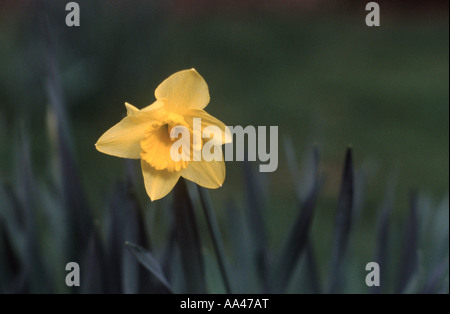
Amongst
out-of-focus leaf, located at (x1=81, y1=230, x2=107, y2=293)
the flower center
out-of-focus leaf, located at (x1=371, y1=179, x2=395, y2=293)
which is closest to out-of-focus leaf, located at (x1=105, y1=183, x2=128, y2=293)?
out-of-focus leaf, located at (x1=81, y1=230, x2=107, y2=293)

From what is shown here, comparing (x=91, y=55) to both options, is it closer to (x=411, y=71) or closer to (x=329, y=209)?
(x=329, y=209)

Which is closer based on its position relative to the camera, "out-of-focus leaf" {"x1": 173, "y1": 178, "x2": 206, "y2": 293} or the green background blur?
"out-of-focus leaf" {"x1": 173, "y1": 178, "x2": 206, "y2": 293}

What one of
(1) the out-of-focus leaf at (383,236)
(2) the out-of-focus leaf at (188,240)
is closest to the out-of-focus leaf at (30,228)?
(2) the out-of-focus leaf at (188,240)

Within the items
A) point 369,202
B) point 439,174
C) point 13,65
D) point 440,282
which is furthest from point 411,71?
point 440,282

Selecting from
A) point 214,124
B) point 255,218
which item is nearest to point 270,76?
point 255,218

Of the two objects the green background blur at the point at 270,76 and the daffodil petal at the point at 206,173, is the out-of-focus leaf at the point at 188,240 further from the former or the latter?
the green background blur at the point at 270,76

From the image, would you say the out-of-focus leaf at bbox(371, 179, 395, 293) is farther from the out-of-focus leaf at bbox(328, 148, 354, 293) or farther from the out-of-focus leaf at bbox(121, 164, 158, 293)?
the out-of-focus leaf at bbox(121, 164, 158, 293)

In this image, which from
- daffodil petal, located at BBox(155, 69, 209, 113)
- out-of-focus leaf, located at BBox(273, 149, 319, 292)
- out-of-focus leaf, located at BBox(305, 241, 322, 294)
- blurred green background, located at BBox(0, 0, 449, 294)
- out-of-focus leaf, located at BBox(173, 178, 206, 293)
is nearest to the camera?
daffodil petal, located at BBox(155, 69, 209, 113)

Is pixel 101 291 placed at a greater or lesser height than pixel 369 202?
greater
